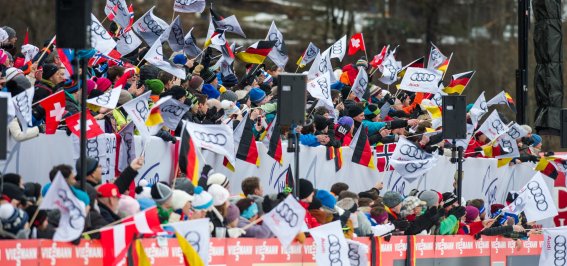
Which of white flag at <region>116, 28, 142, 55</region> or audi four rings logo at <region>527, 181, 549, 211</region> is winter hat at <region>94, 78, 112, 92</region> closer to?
white flag at <region>116, 28, 142, 55</region>

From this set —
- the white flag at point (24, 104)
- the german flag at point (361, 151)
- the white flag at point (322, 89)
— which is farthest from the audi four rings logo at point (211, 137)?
the german flag at point (361, 151)

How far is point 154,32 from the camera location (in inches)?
856

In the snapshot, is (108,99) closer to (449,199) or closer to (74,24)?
(74,24)

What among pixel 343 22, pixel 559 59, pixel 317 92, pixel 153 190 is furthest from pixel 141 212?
pixel 343 22

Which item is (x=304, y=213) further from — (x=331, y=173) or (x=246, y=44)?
(x=246, y=44)

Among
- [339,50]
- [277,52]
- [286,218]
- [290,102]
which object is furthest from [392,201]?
[339,50]

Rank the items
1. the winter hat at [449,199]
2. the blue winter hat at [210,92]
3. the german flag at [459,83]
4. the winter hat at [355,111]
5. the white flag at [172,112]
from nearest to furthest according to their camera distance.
Result: the white flag at [172,112]
the blue winter hat at [210,92]
the winter hat at [449,199]
the winter hat at [355,111]
the german flag at [459,83]

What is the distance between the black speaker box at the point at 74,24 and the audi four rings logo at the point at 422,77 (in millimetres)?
10538

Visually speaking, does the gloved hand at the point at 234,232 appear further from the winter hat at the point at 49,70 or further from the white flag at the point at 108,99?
the winter hat at the point at 49,70

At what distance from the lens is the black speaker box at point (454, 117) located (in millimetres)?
20625

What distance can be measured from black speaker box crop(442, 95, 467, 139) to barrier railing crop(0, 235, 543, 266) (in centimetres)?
156

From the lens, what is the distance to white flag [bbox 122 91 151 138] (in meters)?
15.9

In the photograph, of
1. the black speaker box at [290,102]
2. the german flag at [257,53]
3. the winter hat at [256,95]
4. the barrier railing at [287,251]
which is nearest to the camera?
the barrier railing at [287,251]

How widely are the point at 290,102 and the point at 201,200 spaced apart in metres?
2.58
